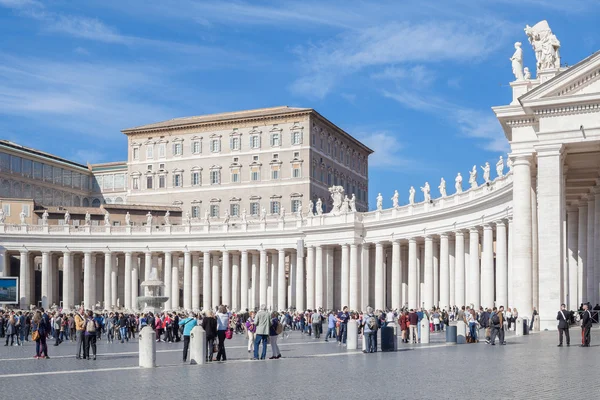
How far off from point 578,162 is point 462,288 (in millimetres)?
23165

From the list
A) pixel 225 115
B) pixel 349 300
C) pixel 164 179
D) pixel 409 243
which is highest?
pixel 225 115

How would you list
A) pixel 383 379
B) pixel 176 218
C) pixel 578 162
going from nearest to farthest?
1. pixel 383 379
2. pixel 578 162
3. pixel 176 218

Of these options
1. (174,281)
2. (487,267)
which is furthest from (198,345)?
(174,281)

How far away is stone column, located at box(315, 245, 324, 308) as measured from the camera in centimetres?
8431

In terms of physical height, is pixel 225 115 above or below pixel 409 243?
above

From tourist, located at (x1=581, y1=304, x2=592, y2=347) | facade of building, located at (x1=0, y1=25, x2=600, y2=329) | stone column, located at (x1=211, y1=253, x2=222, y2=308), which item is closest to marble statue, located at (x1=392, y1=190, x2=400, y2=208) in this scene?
facade of building, located at (x1=0, y1=25, x2=600, y2=329)

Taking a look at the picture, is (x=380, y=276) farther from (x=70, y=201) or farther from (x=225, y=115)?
(x=70, y=201)

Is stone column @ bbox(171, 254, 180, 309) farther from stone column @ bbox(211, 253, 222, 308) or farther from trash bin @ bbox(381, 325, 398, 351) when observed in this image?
trash bin @ bbox(381, 325, 398, 351)

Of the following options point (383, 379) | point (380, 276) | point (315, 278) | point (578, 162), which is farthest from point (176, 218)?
point (383, 379)

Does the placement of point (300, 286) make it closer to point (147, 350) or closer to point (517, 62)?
point (517, 62)

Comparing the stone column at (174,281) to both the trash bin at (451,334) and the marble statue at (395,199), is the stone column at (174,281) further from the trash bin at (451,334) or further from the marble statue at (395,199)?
the trash bin at (451,334)

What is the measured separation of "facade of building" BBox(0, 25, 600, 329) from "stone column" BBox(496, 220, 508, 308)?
9 centimetres

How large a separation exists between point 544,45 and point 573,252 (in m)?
17.2

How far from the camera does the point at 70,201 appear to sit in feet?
435
